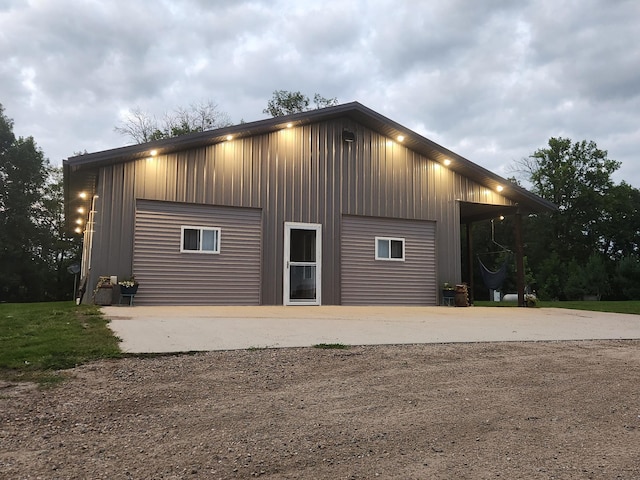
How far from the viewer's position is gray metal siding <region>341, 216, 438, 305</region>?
11.8 m

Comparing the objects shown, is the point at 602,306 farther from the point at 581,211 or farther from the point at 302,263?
the point at 581,211

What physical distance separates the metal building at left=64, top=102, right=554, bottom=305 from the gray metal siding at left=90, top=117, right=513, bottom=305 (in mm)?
27

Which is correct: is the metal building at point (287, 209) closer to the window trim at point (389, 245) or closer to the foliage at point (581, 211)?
the window trim at point (389, 245)

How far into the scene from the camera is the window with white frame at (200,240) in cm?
1044

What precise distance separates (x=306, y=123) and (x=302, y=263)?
3.45 meters

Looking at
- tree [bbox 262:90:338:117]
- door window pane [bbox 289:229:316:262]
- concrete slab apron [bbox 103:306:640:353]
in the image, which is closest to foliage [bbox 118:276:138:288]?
concrete slab apron [bbox 103:306:640:353]

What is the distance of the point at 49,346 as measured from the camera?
427 centimetres

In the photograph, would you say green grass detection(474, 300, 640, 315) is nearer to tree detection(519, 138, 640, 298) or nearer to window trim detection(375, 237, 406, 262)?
window trim detection(375, 237, 406, 262)

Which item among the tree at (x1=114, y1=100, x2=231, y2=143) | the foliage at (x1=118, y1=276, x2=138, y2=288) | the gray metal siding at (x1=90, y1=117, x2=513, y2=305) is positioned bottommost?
the foliage at (x1=118, y1=276, x2=138, y2=288)

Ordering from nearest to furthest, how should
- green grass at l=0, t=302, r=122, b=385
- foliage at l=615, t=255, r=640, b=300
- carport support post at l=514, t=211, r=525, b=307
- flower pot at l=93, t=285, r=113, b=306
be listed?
green grass at l=0, t=302, r=122, b=385
flower pot at l=93, t=285, r=113, b=306
carport support post at l=514, t=211, r=525, b=307
foliage at l=615, t=255, r=640, b=300

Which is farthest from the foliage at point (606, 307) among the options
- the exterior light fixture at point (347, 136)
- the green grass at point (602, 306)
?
the exterior light fixture at point (347, 136)

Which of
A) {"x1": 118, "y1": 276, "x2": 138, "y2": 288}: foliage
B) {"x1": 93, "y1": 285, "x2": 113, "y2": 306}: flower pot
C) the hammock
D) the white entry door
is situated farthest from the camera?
the hammock

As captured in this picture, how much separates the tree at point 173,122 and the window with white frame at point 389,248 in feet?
57.5

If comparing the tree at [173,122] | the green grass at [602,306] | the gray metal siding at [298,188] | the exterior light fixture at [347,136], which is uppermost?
the tree at [173,122]
